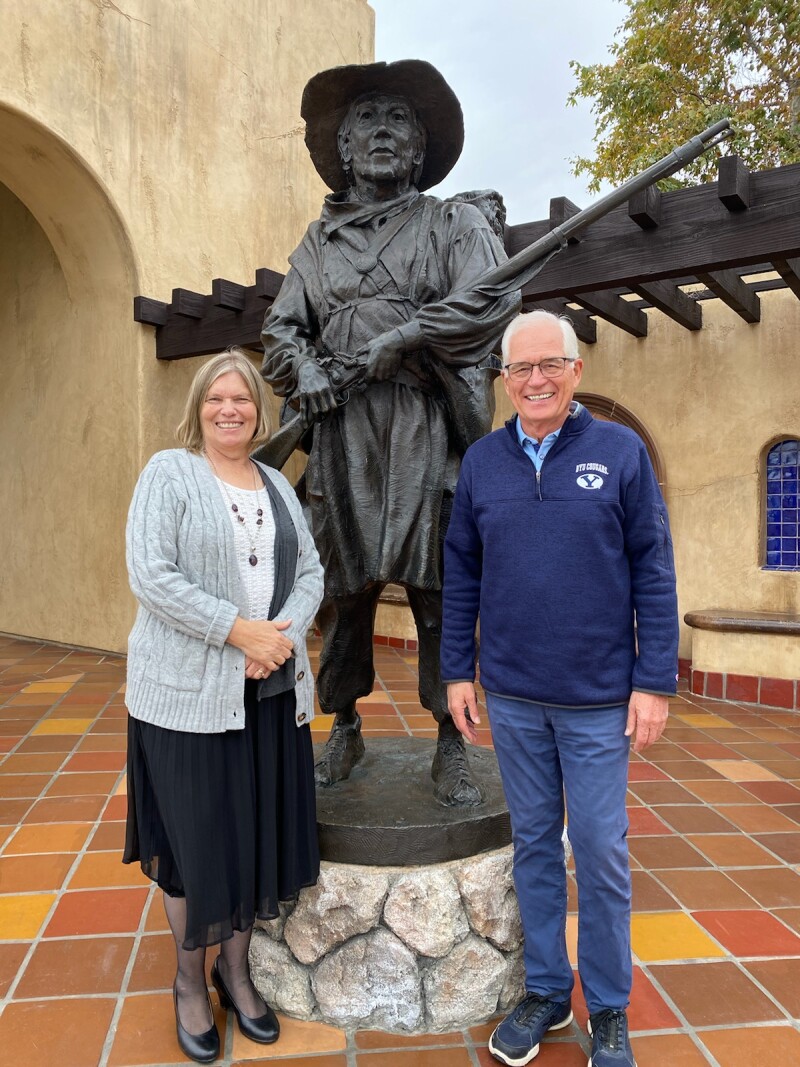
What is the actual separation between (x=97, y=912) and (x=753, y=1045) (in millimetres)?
2136

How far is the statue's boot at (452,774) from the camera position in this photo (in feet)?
7.60

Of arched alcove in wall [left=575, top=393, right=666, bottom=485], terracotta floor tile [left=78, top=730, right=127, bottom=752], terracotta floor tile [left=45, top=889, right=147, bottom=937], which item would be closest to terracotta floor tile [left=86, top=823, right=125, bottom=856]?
terracotta floor tile [left=45, top=889, right=147, bottom=937]

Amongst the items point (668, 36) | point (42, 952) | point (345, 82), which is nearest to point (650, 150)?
point (668, 36)

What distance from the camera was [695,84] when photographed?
10.2m

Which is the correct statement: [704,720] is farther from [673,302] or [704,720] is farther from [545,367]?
[545,367]

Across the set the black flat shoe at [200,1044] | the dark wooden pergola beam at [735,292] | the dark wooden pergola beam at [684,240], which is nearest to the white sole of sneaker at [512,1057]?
the black flat shoe at [200,1044]

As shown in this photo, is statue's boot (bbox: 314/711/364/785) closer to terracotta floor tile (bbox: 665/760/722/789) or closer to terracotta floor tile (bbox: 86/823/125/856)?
terracotta floor tile (bbox: 86/823/125/856)

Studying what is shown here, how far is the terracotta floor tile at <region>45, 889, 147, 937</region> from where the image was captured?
269 cm

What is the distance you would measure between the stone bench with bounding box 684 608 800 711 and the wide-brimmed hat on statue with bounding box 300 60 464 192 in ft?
15.3

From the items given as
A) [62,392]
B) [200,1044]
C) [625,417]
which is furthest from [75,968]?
[62,392]

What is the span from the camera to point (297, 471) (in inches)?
325

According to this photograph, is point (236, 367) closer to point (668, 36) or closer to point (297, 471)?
point (297, 471)

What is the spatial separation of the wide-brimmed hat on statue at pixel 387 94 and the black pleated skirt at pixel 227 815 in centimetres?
169

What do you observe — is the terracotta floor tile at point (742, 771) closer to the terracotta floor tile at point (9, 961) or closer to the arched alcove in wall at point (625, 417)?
the arched alcove in wall at point (625, 417)
